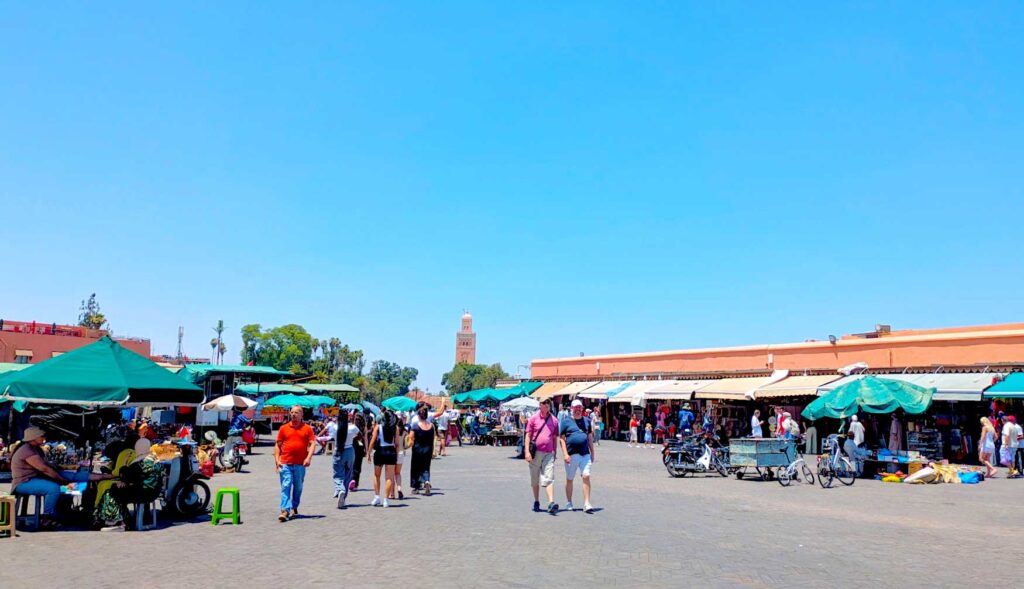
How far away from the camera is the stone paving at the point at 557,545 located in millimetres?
7602

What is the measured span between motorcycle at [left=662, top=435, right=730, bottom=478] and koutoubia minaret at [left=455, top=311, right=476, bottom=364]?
174 meters

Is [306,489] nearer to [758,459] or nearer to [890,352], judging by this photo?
[758,459]

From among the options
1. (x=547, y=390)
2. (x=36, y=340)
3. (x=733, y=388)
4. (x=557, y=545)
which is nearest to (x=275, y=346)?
(x=36, y=340)

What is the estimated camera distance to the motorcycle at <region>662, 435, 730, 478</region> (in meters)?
18.9

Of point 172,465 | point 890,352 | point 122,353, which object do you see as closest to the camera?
point 172,465

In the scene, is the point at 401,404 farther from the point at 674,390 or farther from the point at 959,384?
the point at 959,384

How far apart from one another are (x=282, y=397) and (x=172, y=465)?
26323 millimetres

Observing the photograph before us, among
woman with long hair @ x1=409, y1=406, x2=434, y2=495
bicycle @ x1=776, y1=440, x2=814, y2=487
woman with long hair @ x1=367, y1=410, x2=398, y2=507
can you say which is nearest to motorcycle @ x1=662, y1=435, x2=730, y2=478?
bicycle @ x1=776, y1=440, x2=814, y2=487

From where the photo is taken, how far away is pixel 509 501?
13.6 m

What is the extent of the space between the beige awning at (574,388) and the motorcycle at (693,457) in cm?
2036

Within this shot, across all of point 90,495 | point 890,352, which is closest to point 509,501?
point 90,495

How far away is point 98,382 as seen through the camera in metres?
11.1

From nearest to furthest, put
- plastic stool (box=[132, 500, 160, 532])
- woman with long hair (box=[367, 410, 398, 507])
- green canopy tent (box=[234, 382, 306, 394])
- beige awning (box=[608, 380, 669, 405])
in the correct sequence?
plastic stool (box=[132, 500, 160, 532])
woman with long hair (box=[367, 410, 398, 507])
beige awning (box=[608, 380, 669, 405])
green canopy tent (box=[234, 382, 306, 394])

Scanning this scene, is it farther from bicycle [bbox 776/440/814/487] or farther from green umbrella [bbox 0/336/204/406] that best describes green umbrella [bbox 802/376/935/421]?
green umbrella [bbox 0/336/204/406]
